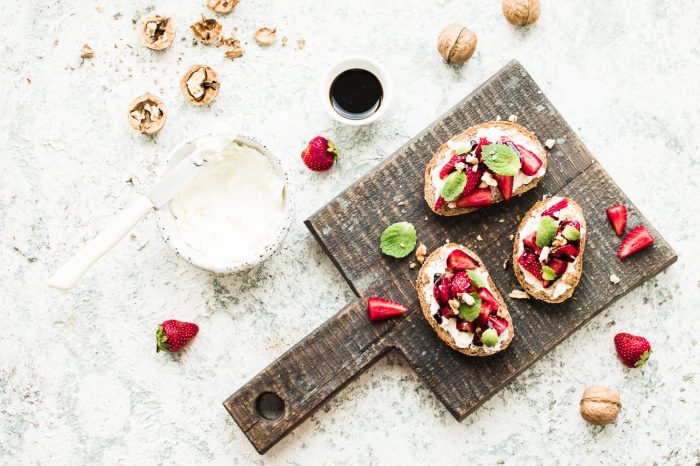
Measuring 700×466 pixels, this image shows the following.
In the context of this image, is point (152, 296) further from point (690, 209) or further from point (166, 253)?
point (690, 209)

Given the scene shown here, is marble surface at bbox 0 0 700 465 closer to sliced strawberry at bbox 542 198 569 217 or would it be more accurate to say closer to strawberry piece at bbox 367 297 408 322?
strawberry piece at bbox 367 297 408 322

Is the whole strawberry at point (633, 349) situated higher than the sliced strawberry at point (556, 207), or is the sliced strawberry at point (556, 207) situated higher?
the sliced strawberry at point (556, 207)

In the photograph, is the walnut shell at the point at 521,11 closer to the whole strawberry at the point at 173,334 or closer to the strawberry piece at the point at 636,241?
the strawberry piece at the point at 636,241

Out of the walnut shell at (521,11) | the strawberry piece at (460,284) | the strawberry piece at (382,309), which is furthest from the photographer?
the walnut shell at (521,11)

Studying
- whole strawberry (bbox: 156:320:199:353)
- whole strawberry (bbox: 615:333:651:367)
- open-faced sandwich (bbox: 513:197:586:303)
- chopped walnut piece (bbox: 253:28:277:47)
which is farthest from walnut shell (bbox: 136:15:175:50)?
whole strawberry (bbox: 615:333:651:367)

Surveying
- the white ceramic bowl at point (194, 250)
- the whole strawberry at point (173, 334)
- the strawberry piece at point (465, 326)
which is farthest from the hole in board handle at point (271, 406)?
the strawberry piece at point (465, 326)

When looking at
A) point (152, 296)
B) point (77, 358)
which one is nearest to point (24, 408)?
point (77, 358)
